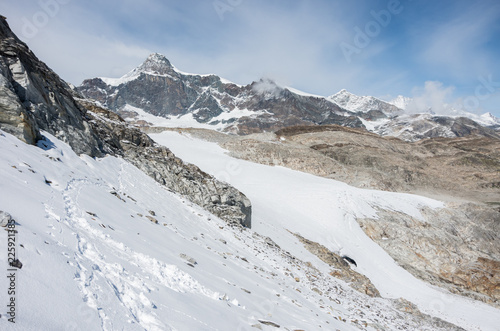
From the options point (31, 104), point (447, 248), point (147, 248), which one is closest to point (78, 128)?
point (31, 104)

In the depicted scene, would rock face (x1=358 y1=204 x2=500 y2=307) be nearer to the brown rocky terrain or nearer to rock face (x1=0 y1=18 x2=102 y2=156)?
the brown rocky terrain

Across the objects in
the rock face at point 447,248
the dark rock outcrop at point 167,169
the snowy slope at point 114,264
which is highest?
the rock face at point 447,248

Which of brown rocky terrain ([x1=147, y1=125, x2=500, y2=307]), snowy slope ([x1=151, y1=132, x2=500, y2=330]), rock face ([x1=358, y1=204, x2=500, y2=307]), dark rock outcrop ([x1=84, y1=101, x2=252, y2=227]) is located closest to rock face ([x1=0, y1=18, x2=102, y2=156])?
dark rock outcrop ([x1=84, y1=101, x2=252, y2=227])

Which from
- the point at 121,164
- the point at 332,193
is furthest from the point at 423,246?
the point at 121,164

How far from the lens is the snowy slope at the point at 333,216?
21.7 m

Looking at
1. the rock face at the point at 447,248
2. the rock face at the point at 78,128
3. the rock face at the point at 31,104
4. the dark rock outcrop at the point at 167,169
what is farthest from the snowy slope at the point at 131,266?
the rock face at the point at 447,248

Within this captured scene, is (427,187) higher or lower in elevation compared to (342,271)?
higher

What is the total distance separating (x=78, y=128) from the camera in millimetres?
15609

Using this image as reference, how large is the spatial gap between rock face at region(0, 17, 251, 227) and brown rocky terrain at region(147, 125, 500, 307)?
20.3 metres

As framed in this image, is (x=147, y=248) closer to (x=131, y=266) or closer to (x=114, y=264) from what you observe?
(x=131, y=266)

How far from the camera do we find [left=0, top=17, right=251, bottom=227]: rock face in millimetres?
11477

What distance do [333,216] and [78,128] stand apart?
88.6 feet

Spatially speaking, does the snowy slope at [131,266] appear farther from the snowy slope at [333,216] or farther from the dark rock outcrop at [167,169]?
the snowy slope at [333,216]

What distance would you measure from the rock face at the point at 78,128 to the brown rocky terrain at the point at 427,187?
20318mm
